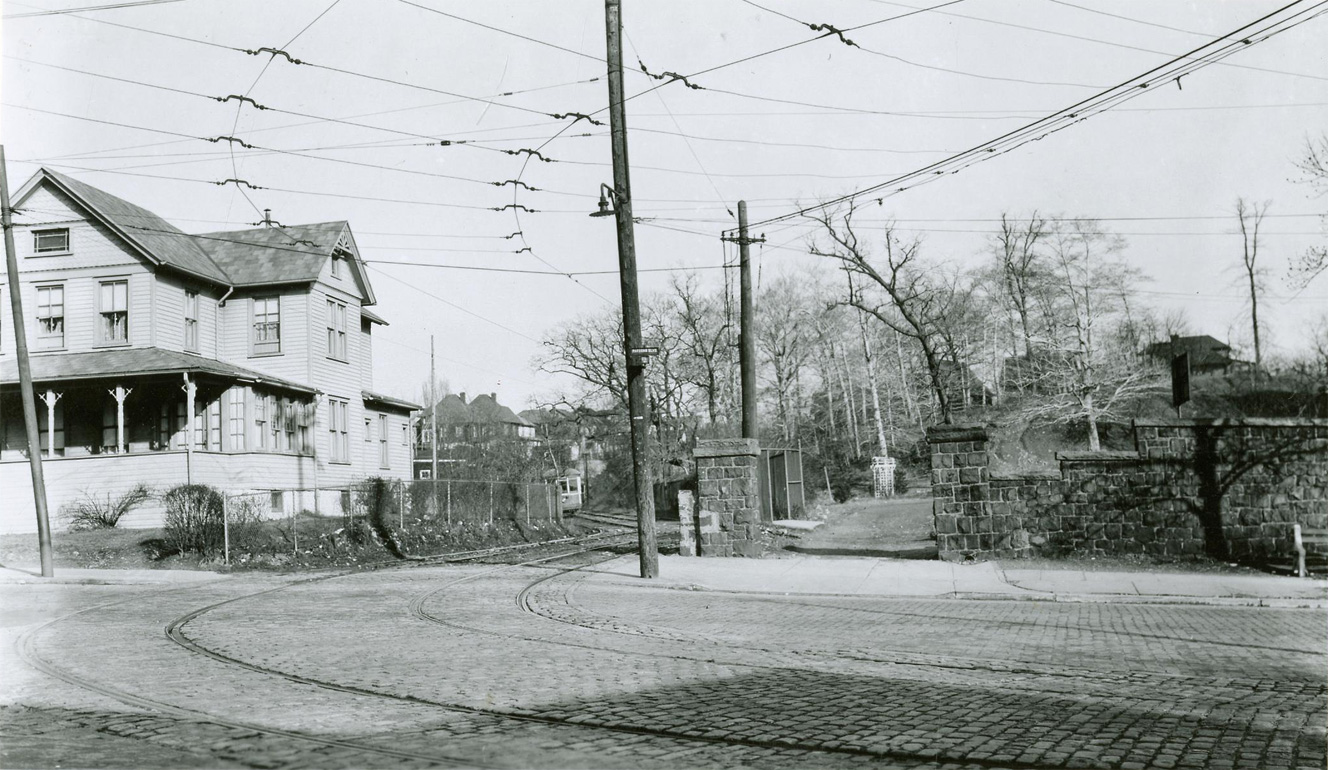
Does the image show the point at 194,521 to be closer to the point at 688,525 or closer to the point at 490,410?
the point at 688,525

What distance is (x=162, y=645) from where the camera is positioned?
9883mm

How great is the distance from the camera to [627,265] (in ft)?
55.7

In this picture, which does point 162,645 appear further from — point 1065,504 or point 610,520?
point 610,520

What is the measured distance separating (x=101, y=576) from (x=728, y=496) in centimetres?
1155

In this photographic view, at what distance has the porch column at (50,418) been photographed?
2494 cm

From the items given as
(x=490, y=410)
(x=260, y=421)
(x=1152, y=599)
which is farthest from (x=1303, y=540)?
(x=490, y=410)

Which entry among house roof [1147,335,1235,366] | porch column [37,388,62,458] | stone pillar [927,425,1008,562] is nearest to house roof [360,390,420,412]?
porch column [37,388,62,458]

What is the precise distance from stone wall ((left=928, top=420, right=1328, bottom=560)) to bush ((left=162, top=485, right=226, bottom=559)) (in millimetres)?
14251

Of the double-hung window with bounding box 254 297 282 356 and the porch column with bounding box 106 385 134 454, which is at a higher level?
the double-hung window with bounding box 254 297 282 356

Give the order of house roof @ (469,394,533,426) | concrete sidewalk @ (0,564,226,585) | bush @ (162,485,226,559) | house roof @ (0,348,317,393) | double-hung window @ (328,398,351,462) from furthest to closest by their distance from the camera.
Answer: house roof @ (469,394,533,426)
double-hung window @ (328,398,351,462)
house roof @ (0,348,317,393)
bush @ (162,485,226,559)
concrete sidewalk @ (0,564,226,585)

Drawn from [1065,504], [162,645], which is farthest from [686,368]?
[162,645]

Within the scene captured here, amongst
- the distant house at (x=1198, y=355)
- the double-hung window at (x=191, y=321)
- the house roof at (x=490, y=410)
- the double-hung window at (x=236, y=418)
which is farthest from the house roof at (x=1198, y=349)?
the house roof at (x=490, y=410)

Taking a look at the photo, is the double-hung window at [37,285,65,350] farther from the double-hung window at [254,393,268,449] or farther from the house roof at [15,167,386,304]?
the double-hung window at [254,393,268,449]

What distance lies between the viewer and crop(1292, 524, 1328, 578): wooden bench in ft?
48.9
